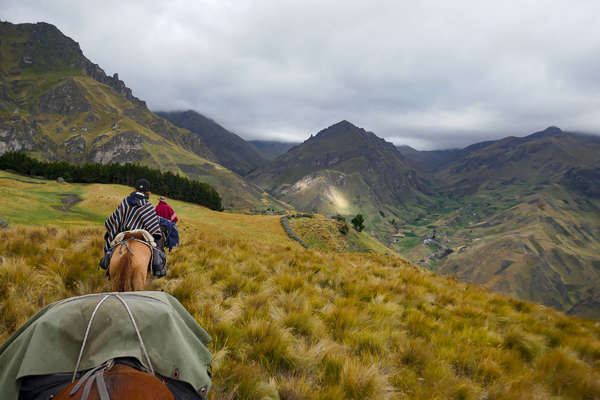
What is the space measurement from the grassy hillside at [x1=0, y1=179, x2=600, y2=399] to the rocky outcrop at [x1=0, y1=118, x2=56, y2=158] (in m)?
261

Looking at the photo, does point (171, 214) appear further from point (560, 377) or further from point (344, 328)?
point (560, 377)

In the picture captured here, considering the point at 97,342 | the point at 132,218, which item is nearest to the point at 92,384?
the point at 97,342

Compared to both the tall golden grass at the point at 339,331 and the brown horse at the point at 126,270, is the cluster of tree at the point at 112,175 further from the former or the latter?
the brown horse at the point at 126,270

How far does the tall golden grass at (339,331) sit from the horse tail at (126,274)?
0.54 metres

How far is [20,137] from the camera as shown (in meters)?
181

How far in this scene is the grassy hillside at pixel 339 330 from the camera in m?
3.07

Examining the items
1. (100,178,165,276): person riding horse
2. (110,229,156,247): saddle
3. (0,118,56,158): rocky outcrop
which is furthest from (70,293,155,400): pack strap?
(0,118,56,158): rocky outcrop

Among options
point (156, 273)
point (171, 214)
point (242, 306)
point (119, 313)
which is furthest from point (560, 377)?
point (171, 214)

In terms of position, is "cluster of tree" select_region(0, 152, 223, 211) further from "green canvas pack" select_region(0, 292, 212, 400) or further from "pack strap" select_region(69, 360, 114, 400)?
"pack strap" select_region(69, 360, 114, 400)

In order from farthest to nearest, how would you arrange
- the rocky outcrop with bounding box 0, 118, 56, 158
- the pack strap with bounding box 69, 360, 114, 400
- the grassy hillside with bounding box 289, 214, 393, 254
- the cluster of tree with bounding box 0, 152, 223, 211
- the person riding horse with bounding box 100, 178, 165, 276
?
1. the rocky outcrop with bounding box 0, 118, 56, 158
2. the cluster of tree with bounding box 0, 152, 223, 211
3. the grassy hillside with bounding box 289, 214, 393, 254
4. the person riding horse with bounding box 100, 178, 165, 276
5. the pack strap with bounding box 69, 360, 114, 400

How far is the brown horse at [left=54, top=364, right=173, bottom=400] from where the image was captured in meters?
1.47

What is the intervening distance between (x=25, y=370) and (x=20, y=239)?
6692 mm

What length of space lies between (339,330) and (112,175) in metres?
92.3

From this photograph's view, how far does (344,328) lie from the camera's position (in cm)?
438
